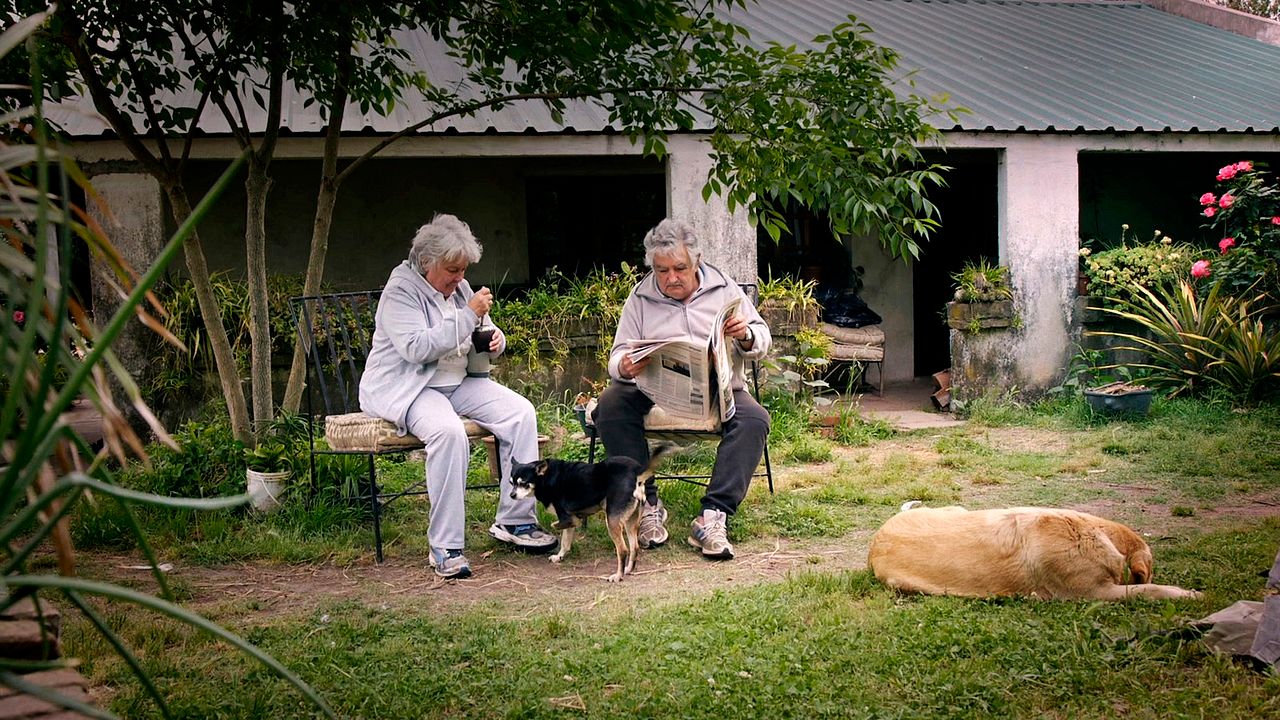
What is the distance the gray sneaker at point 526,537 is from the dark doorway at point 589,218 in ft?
19.1

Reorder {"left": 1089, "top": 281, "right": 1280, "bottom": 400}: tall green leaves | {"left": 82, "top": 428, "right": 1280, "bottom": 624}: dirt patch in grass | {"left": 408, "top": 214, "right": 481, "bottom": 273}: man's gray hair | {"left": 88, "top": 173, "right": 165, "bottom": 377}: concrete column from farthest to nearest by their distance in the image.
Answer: {"left": 1089, "top": 281, "right": 1280, "bottom": 400}: tall green leaves → {"left": 88, "top": 173, "right": 165, "bottom": 377}: concrete column → {"left": 408, "top": 214, "right": 481, "bottom": 273}: man's gray hair → {"left": 82, "top": 428, "right": 1280, "bottom": 624}: dirt patch in grass

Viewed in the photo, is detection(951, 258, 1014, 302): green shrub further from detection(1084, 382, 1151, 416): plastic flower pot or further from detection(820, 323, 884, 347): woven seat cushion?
detection(820, 323, 884, 347): woven seat cushion

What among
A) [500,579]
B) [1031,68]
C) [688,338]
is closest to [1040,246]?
[1031,68]

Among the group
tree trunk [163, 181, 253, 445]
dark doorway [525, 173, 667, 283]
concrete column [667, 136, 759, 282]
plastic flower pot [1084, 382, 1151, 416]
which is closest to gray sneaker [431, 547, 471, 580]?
tree trunk [163, 181, 253, 445]

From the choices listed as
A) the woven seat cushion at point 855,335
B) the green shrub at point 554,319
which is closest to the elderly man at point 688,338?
the green shrub at point 554,319

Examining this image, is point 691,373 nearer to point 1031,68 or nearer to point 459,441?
point 459,441

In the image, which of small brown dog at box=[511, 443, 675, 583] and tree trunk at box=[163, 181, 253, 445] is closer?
small brown dog at box=[511, 443, 675, 583]

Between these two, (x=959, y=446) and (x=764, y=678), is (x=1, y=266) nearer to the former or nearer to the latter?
(x=764, y=678)

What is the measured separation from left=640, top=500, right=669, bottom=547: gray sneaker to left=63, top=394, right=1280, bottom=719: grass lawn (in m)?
0.07

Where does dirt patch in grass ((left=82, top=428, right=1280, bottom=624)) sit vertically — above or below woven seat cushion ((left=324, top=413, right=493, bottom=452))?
below

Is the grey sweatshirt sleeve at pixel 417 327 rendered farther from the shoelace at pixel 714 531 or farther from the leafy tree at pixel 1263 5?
the leafy tree at pixel 1263 5

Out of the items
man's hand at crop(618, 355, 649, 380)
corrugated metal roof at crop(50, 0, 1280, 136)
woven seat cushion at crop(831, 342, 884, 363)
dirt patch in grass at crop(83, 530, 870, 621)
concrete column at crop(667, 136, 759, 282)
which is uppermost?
corrugated metal roof at crop(50, 0, 1280, 136)

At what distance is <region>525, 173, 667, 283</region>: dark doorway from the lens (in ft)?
36.0

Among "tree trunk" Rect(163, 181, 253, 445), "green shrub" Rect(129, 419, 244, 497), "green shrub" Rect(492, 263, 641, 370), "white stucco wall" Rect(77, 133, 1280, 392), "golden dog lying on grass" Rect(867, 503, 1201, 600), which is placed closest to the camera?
"golden dog lying on grass" Rect(867, 503, 1201, 600)
